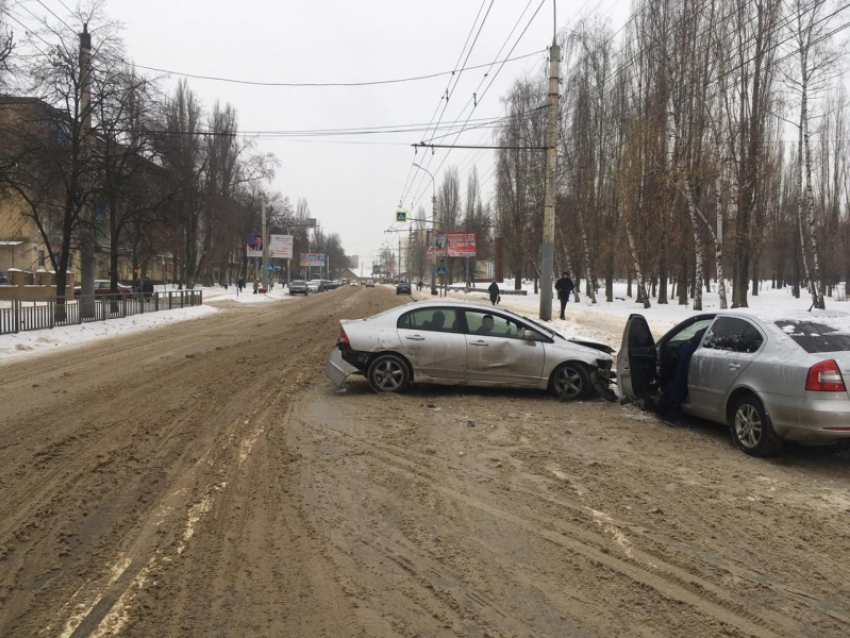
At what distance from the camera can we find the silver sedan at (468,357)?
9.25 metres

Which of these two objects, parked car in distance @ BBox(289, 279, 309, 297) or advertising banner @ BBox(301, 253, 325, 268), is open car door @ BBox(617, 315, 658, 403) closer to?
parked car in distance @ BBox(289, 279, 309, 297)

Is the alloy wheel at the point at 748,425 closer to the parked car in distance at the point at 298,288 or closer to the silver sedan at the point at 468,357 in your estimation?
the silver sedan at the point at 468,357

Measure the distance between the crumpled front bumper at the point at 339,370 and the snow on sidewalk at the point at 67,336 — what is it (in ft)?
25.2

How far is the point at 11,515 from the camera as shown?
4.53m

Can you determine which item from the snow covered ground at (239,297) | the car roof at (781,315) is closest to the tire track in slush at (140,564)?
the car roof at (781,315)

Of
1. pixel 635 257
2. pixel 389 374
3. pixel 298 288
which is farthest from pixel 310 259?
pixel 389 374

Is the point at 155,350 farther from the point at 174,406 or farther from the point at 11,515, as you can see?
the point at 11,515

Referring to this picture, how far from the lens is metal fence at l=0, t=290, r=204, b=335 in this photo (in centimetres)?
1633

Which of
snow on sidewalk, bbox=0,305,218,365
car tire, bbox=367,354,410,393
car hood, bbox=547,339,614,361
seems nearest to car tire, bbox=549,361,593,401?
car hood, bbox=547,339,614,361

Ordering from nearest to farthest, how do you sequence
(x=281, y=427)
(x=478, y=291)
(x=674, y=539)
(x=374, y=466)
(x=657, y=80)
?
(x=674, y=539) < (x=374, y=466) < (x=281, y=427) < (x=657, y=80) < (x=478, y=291)

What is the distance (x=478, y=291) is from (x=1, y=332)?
179 feet

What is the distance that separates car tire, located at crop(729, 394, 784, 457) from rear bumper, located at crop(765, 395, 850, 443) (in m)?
0.14

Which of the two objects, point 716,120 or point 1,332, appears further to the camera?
point 716,120

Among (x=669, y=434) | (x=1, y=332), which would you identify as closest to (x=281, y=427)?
(x=669, y=434)
